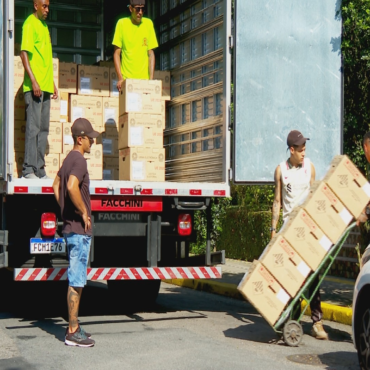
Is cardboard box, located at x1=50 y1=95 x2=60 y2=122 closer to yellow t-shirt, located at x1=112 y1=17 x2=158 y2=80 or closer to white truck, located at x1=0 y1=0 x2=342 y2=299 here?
yellow t-shirt, located at x1=112 y1=17 x2=158 y2=80

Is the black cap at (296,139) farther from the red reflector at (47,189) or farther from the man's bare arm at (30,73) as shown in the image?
the man's bare arm at (30,73)

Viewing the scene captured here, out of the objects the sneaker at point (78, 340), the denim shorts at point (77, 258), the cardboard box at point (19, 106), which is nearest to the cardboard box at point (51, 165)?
the cardboard box at point (19, 106)

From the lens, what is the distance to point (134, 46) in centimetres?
1063

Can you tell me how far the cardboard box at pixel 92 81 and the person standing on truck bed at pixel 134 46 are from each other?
1.39ft

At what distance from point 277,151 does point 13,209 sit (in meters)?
2.90

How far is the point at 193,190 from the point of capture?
923 cm

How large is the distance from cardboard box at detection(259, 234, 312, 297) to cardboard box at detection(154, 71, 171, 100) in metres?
3.98

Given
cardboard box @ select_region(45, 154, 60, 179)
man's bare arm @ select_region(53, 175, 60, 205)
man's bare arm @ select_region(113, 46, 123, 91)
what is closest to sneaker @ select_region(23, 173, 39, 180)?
cardboard box @ select_region(45, 154, 60, 179)

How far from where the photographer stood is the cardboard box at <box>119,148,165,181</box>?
9.91m

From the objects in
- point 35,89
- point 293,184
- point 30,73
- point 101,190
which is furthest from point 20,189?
point 293,184

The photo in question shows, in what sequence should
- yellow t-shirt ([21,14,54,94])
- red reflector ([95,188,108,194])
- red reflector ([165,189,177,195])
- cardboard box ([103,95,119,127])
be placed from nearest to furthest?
red reflector ([95,188,108,194]) → red reflector ([165,189,177,195]) → yellow t-shirt ([21,14,54,94]) → cardboard box ([103,95,119,127])

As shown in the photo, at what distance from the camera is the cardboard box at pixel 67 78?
35.3ft

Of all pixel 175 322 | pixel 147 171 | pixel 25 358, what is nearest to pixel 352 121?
pixel 147 171

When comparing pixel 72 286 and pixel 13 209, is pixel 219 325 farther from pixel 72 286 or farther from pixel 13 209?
pixel 13 209
